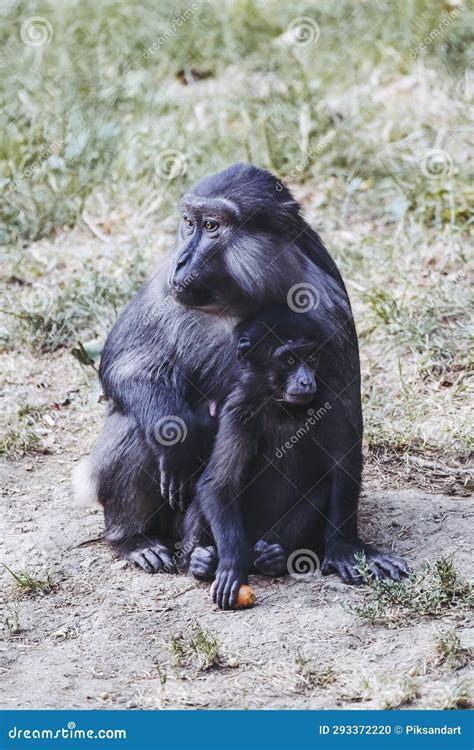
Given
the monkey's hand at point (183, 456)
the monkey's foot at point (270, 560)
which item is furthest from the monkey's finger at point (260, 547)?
the monkey's hand at point (183, 456)

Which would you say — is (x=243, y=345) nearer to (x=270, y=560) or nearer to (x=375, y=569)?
(x=270, y=560)

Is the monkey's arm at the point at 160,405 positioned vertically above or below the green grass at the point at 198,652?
above

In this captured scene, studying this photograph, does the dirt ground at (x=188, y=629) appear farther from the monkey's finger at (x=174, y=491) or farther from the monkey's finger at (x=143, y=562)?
the monkey's finger at (x=174, y=491)

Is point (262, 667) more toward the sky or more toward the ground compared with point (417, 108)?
more toward the ground

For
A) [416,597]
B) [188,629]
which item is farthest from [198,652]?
[416,597]

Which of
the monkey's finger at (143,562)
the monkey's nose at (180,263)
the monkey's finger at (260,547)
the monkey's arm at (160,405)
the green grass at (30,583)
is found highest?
the monkey's nose at (180,263)

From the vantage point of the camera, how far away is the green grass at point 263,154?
306 inches

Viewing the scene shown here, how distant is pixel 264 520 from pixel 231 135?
4.64 meters

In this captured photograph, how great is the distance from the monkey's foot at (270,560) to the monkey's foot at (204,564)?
187 millimetres

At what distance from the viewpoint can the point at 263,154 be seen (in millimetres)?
9359

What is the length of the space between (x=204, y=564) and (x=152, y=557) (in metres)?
0.34

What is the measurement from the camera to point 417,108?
984cm

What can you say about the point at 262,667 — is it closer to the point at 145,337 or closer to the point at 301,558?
the point at 301,558

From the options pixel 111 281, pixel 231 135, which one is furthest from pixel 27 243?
pixel 231 135
